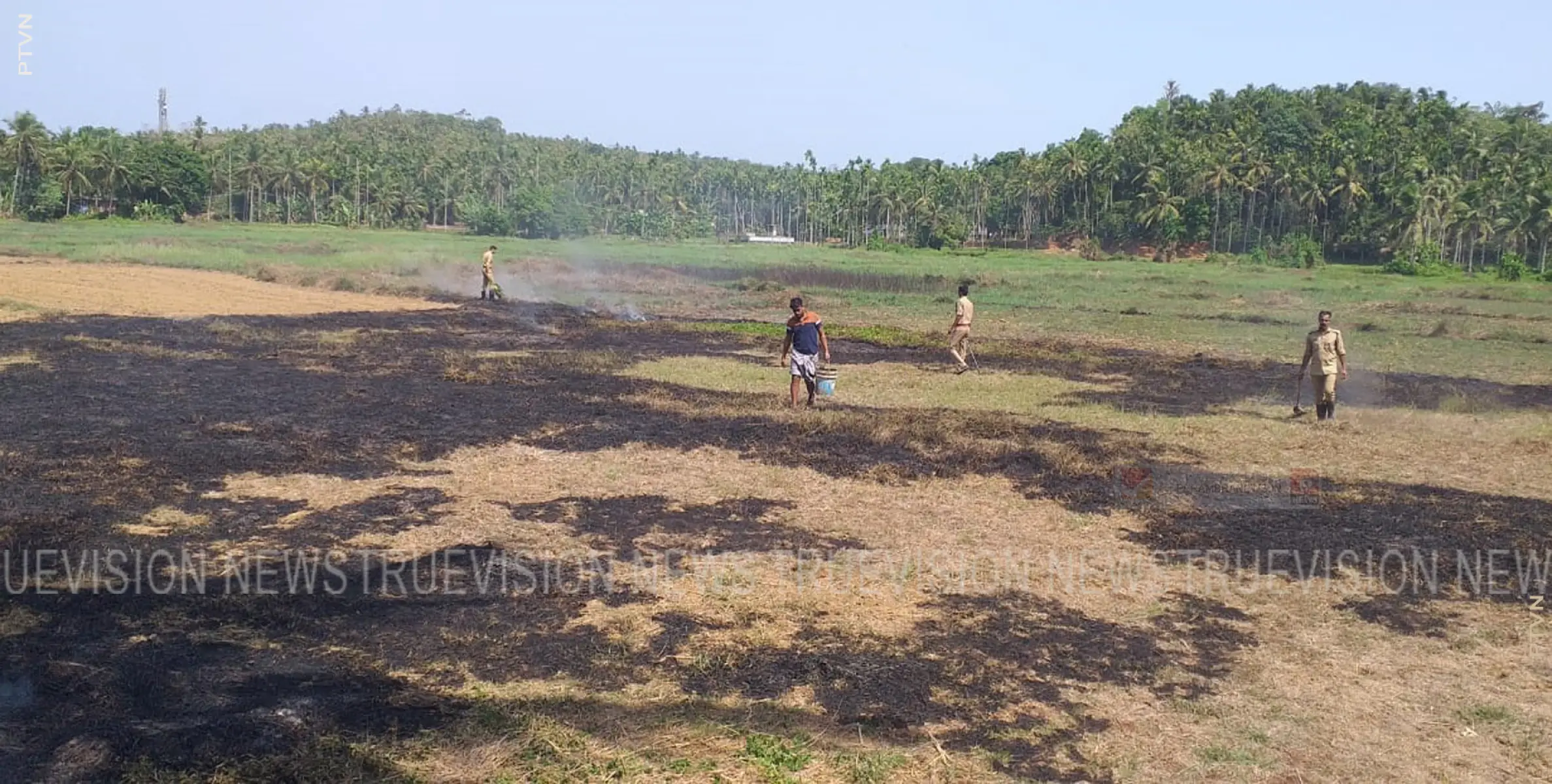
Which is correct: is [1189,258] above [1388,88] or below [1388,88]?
below

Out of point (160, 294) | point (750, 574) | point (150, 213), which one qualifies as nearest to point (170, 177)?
point (150, 213)

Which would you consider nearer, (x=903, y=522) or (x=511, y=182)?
(x=903, y=522)

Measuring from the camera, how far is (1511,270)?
57500 millimetres

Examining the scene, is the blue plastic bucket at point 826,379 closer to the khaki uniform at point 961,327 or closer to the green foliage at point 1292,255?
the khaki uniform at point 961,327

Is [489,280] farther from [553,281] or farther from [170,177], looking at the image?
[170,177]

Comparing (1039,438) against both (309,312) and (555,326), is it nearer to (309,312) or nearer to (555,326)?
(555,326)

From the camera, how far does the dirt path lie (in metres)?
28.7

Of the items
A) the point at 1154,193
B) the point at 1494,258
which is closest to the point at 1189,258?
the point at 1154,193

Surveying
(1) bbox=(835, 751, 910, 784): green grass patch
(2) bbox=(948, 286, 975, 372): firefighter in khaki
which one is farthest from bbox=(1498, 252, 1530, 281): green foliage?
(1) bbox=(835, 751, 910, 784): green grass patch

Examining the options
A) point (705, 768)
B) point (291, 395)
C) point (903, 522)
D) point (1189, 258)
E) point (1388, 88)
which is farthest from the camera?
point (1388, 88)

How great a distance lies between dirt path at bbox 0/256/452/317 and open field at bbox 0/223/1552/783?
8.21m

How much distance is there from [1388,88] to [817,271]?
8366 centimetres

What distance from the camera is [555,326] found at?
1131 inches

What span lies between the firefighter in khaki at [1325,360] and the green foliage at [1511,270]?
50726mm
